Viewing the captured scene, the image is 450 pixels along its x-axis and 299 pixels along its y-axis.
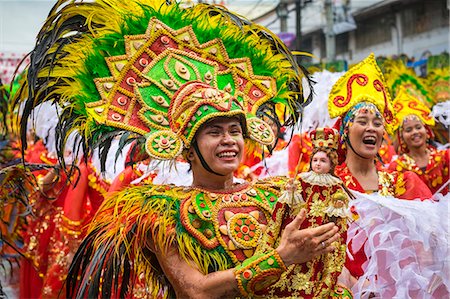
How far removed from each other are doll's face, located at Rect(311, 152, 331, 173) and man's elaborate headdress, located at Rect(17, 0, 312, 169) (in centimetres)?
58

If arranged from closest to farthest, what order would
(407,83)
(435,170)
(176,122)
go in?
(176,122)
(435,170)
(407,83)

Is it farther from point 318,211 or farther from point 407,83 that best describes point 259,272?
point 407,83

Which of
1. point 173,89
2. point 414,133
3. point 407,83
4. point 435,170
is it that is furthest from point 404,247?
point 407,83

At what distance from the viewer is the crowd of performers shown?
315cm

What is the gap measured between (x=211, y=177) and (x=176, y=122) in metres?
0.31

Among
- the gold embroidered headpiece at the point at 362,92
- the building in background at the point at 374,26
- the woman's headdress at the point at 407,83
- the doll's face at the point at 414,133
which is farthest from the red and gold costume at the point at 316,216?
the building in background at the point at 374,26

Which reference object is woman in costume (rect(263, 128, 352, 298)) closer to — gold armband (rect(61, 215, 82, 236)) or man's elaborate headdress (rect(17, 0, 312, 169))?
man's elaborate headdress (rect(17, 0, 312, 169))

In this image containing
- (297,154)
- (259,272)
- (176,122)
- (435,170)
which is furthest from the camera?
(297,154)

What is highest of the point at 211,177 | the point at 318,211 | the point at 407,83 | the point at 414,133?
the point at 407,83

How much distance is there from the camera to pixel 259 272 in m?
3.05

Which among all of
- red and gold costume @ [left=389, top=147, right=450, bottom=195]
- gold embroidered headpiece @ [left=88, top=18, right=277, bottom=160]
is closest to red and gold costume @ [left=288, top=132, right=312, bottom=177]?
red and gold costume @ [left=389, top=147, right=450, bottom=195]

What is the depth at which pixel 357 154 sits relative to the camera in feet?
16.1

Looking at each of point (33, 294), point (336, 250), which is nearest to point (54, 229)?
point (33, 294)

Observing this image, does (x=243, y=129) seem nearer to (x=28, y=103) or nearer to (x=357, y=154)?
(x=28, y=103)
